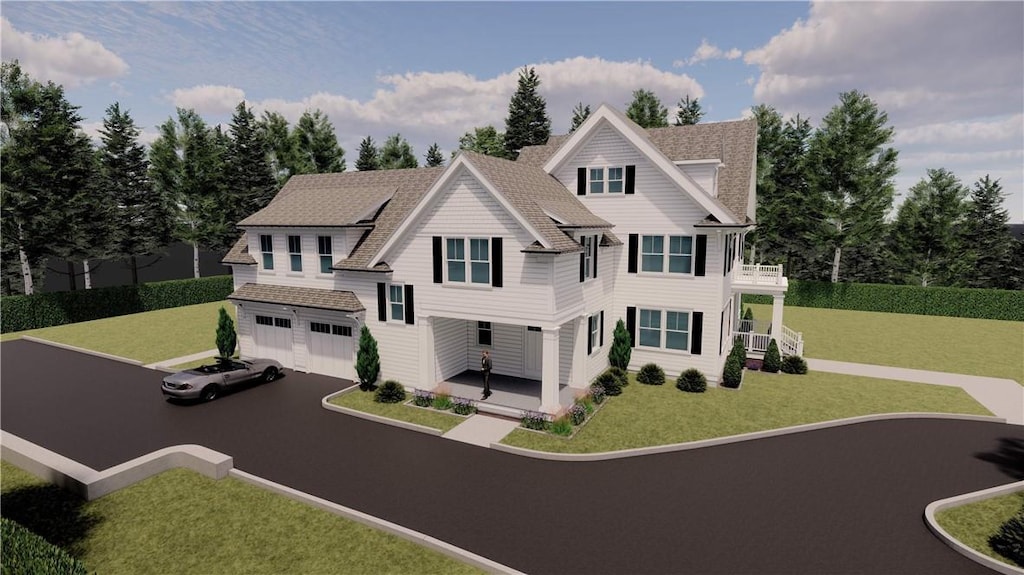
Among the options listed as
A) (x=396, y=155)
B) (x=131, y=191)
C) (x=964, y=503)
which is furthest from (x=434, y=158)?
(x=964, y=503)

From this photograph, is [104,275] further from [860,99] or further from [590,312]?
[860,99]

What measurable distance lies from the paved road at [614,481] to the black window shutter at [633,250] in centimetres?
961

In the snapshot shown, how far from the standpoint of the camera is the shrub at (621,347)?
78.1 feet

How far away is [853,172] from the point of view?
4284cm

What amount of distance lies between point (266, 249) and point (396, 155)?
43.7 meters

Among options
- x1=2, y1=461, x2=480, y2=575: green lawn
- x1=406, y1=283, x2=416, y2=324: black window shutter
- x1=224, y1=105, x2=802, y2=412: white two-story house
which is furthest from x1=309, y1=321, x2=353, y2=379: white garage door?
x1=2, y1=461, x2=480, y2=575: green lawn

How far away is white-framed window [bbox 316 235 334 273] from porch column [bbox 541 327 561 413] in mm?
11533

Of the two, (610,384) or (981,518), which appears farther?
(610,384)

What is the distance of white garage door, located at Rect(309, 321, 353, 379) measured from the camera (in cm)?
2367

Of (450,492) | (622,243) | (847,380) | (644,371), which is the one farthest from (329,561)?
(847,380)

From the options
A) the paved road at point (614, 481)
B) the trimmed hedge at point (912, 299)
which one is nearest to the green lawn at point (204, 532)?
the paved road at point (614, 481)

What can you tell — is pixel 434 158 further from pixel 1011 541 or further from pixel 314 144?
pixel 1011 541

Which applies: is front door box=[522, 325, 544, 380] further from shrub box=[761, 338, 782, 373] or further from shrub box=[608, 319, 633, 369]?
shrub box=[761, 338, 782, 373]

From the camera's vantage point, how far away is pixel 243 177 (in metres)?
52.1
